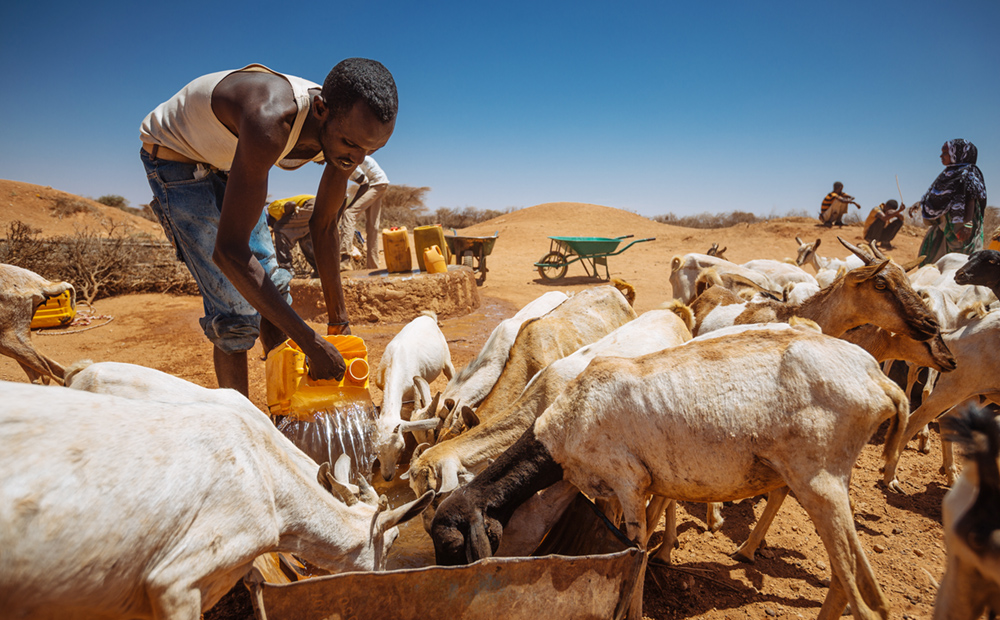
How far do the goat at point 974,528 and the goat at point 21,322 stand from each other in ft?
25.1

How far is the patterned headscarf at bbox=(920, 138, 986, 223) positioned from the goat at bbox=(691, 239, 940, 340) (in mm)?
4808

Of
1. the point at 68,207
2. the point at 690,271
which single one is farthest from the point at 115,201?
the point at 690,271

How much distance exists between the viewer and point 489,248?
571 inches

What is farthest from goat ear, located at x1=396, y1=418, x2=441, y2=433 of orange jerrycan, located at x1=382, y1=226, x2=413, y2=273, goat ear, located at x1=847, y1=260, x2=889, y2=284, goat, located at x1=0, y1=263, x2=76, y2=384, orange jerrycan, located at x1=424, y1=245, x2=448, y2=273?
orange jerrycan, located at x1=382, y1=226, x2=413, y2=273

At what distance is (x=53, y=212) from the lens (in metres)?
24.9

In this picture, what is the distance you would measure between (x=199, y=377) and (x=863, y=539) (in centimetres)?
728

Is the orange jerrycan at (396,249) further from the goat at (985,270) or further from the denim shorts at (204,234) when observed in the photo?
the goat at (985,270)

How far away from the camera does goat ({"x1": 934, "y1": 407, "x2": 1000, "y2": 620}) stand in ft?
4.38

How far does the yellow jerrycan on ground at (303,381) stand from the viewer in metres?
3.31

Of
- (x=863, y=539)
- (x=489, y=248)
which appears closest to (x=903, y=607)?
(x=863, y=539)

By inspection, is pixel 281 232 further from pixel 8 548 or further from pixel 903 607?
pixel 903 607

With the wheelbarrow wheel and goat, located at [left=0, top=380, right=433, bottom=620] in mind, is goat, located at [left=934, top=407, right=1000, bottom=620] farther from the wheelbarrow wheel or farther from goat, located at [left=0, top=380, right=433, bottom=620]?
the wheelbarrow wheel

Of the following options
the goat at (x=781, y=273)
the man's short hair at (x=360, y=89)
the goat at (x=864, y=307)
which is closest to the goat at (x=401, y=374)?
the man's short hair at (x=360, y=89)

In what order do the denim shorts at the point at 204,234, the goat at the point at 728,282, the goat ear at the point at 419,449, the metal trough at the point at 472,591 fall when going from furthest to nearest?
the goat at the point at 728,282, the goat ear at the point at 419,449, the denim shorts at the point at 204,234, the metal trough at the point at 472,591
